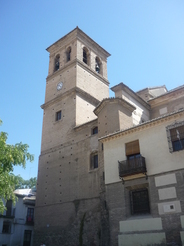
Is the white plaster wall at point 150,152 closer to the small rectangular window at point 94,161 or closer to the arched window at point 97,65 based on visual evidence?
the small rectangular window at point 94,161

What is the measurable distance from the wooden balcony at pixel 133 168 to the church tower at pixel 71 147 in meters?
3.52

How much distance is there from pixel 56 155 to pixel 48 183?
2410 millimetres

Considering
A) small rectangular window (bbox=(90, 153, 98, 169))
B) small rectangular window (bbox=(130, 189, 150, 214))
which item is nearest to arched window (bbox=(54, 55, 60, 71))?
small rectangular window (bbox=(90, 153, 98, 169))

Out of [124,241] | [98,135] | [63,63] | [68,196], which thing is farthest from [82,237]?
[63,63]

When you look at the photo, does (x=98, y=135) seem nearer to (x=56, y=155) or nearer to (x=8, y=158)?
(x=56, y=155)

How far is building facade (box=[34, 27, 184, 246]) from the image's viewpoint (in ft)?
41.6

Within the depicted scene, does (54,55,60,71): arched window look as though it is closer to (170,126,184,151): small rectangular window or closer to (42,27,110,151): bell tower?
(42,27,110,151): bell tower

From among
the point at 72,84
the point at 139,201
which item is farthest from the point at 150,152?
the point at 72,84

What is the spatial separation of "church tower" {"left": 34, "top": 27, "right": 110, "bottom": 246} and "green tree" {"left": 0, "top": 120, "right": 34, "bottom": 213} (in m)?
6.66

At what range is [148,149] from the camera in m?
13.8

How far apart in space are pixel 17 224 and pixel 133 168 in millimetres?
15503

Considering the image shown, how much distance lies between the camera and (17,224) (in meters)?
24.0

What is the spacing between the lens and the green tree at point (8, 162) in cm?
1127

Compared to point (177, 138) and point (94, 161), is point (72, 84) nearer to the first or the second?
point (94, 161)
